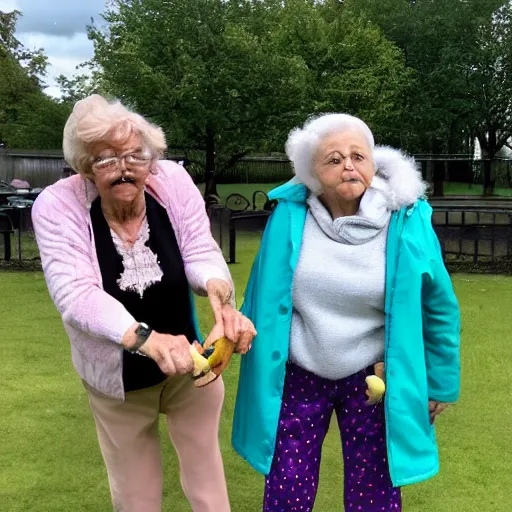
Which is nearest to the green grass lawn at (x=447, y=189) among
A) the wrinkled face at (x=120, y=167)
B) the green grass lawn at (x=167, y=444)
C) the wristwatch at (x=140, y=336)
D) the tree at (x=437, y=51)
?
the tree at (x=437, y=51)

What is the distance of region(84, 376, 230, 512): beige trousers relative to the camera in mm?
2449

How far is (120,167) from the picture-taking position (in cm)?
216

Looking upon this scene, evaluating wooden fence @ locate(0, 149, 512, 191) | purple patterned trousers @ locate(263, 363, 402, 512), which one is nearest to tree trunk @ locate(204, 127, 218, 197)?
wooden fence @ locate(0, 149, 512, 191)

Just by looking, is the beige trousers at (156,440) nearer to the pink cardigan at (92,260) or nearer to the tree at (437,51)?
the pink cardigan at (92,260)

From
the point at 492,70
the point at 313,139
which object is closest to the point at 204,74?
the point at 492,70

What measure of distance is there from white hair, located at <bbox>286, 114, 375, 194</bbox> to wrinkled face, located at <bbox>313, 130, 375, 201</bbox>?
0.07 ft

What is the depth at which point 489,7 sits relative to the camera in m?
22.7

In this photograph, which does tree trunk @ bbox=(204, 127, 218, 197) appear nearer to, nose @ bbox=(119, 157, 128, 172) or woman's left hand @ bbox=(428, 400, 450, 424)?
woman's left hand @ bbox=(428, 400, 450, 424)

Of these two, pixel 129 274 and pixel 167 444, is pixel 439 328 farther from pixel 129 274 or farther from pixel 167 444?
pixel 167 444

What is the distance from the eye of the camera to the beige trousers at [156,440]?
8.04 feet

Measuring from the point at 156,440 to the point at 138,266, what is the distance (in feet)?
2.34

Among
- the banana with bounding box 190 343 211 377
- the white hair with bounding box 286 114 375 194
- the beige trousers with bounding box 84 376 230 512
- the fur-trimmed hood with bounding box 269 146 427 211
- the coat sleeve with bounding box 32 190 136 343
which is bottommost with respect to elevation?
the beige trousers with bounding box 84 376 230 512

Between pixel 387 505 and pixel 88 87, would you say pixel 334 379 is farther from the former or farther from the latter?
pixel 88 87

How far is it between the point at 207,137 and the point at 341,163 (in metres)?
14.7
